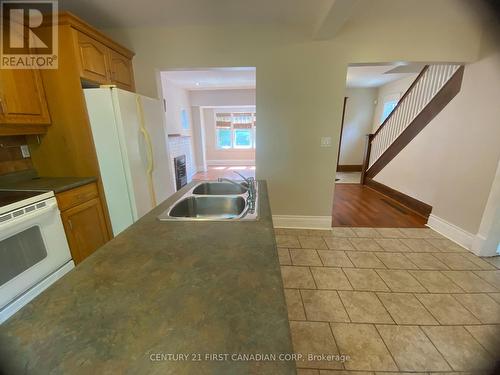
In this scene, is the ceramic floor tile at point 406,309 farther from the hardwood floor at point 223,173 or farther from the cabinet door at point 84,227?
the hardwood floor at point 223,173

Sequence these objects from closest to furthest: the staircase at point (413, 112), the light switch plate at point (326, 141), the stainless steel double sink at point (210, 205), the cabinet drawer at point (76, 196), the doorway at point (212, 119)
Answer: the stainless steel double sink at point (210, 205) < the cabinet drawer at point (76, 196) < the light switch plate at point (326, 141) < the staircase at point (413, 112) < the doorway at point (212, 119)

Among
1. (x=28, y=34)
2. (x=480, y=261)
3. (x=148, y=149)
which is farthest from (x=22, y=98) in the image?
(x=480, y=261)

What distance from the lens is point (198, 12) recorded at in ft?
6.68

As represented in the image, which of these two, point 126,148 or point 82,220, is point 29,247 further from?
point 126,148

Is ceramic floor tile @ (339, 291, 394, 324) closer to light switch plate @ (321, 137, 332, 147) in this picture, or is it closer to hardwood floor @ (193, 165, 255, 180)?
light switch plate @ (321, 137, 332, 147)

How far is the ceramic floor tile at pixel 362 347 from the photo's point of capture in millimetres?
1196

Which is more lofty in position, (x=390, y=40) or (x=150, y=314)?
(x=390, y=40)

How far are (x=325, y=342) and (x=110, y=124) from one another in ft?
8.15

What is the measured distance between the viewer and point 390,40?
223cm

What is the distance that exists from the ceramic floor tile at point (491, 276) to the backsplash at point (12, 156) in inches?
179

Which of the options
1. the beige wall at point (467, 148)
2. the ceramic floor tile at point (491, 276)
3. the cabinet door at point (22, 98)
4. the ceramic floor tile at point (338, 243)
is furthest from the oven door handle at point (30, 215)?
the beige wall at point (467, 148)

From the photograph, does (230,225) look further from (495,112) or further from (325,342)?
(495,112)

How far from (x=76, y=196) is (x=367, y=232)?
3.33 m

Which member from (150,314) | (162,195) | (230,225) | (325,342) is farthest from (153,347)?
(162,195)
